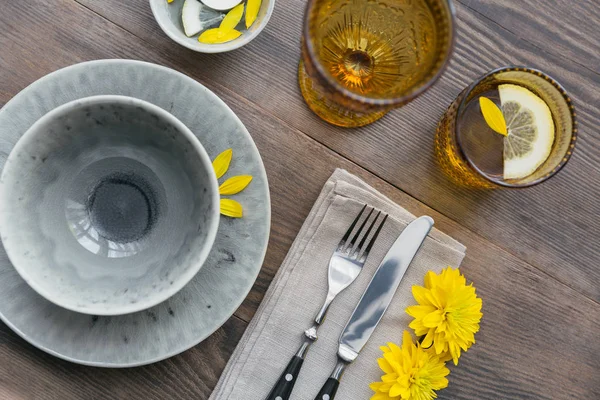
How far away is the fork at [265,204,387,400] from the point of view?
77 centimetres

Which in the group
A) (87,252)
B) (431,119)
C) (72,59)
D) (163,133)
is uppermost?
(431,119)

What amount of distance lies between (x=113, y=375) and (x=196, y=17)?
0.51m

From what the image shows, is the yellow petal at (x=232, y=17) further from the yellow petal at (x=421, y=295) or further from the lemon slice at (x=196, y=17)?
the yellow petal at (x=421, y=295)

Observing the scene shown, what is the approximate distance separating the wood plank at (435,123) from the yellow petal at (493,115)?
46 millimetres

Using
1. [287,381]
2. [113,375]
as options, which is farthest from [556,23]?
[113,375]

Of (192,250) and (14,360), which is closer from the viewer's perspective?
(192,250)

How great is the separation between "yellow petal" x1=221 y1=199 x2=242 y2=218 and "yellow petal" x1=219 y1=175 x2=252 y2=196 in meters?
0.01

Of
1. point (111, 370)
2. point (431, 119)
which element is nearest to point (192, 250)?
point (111, 370)

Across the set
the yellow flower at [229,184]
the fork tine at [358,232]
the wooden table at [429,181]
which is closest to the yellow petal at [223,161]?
the yellow flower at [229,184]

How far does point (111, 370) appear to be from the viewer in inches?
30.6

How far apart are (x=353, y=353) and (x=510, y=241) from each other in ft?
Answer: 0.94

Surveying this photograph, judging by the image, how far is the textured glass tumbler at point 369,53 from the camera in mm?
667

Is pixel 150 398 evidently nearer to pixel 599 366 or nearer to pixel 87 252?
pixel 87 252

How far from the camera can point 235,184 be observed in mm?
700
